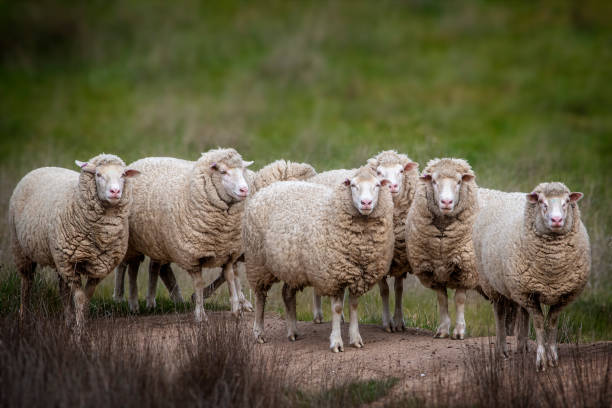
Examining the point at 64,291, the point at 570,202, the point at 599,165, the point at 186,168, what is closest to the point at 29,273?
the point at 64,291

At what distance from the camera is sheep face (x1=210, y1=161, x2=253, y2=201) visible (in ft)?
30.2

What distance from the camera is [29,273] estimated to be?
391 inches

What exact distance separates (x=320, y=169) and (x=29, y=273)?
193 inches

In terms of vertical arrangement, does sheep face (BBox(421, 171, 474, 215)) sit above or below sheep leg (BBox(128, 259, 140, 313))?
above

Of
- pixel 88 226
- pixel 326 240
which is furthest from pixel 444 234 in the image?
pixel 88 226

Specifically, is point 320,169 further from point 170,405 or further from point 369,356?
point 170,405

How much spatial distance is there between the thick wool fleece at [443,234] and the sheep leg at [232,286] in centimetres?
204

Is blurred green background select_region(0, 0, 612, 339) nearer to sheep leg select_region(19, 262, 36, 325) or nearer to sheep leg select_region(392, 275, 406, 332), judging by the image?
sheep leg select_region(19, 262, 36, 325)

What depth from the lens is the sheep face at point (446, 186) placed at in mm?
8164

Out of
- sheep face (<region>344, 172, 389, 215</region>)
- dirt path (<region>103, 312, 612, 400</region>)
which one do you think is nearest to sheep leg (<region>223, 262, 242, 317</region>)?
dirt path (<region>103, 312, 612, 400</region>)

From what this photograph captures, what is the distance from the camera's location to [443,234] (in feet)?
28.1

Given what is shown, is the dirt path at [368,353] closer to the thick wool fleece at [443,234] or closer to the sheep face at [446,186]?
the thick wool fleece at [443,234]

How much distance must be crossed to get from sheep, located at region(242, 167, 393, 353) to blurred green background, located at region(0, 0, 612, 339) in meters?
6.67

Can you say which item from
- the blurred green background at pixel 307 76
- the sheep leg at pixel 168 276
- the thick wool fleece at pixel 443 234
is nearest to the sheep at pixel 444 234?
the thick wool fleece at pixel 443 234
